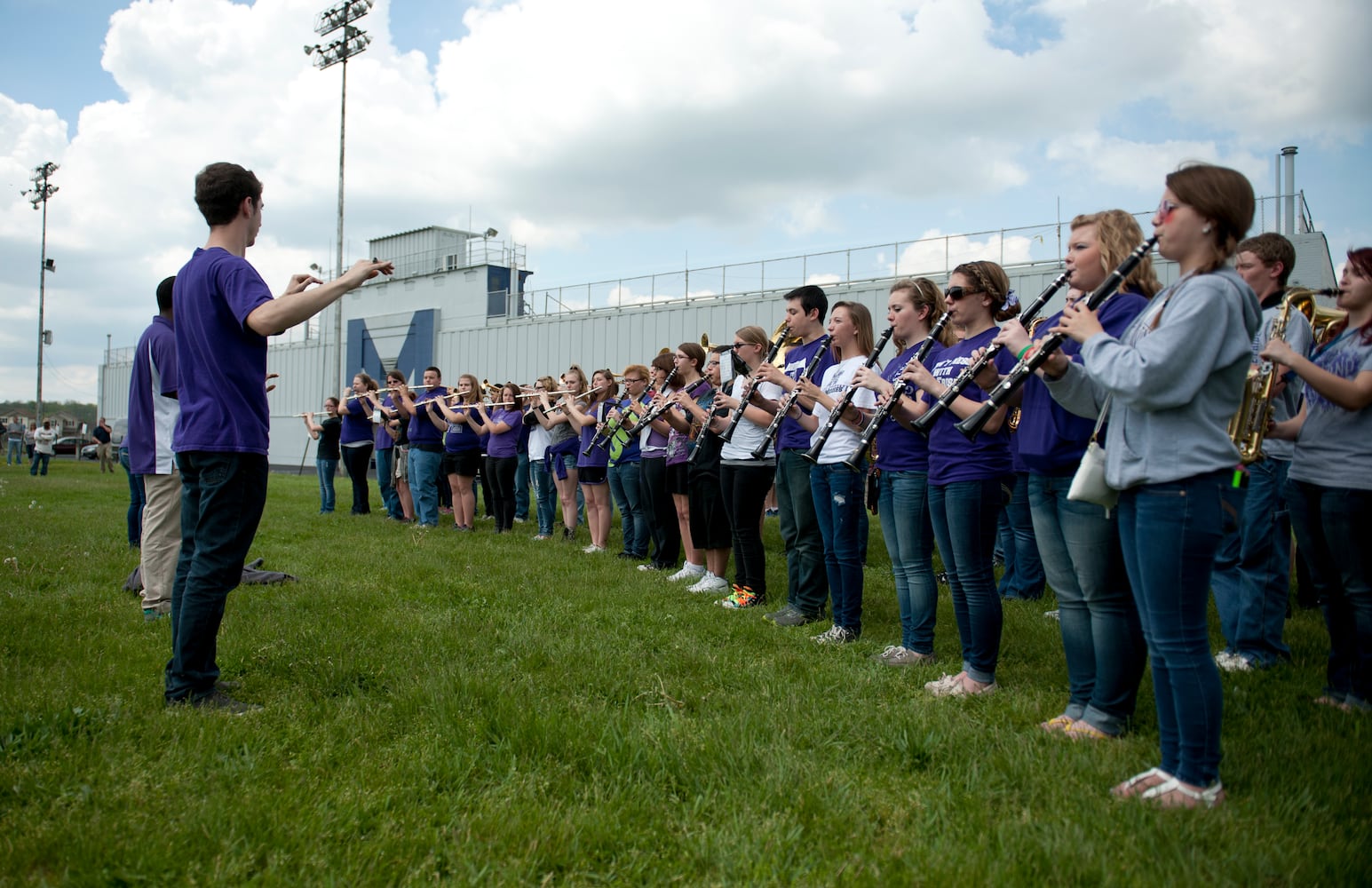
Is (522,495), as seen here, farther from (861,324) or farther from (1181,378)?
(1181,378)

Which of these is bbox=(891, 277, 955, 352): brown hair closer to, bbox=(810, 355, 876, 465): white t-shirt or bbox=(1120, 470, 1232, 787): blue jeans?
bbox=(810, 355, 876, 465): white t-shirt

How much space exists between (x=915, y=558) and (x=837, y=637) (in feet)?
2.68

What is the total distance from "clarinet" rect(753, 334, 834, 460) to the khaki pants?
3924 mm

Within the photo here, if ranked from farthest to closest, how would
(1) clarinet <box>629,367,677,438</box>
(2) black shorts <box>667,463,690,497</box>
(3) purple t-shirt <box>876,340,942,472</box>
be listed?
(2) black shorts <box>667,463,690,497</box> → (1) clarinet <box>629,367,677,438</box> → (3) purple t-shirt <box>876,340,942,472</box>

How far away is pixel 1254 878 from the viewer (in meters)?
2.21

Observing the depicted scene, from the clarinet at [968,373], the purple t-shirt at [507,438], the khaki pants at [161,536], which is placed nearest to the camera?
the clarinet at [968,373]

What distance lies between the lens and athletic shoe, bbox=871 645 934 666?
4.56m

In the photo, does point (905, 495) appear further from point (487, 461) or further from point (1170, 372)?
point (487, 461)

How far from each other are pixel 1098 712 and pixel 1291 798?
717 mm

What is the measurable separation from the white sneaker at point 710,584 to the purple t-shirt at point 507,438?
15.6 ft

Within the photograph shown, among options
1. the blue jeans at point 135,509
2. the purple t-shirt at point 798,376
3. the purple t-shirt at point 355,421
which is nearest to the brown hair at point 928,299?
the purple t-shirt at point 798,376

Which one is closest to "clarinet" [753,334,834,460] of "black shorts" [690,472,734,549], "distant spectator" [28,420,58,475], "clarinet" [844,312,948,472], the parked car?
"clarinet" [844,312,948,472]

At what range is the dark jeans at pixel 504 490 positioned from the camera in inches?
452

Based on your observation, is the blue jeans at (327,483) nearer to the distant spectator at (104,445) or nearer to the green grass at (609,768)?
the green grass at (609,768)
